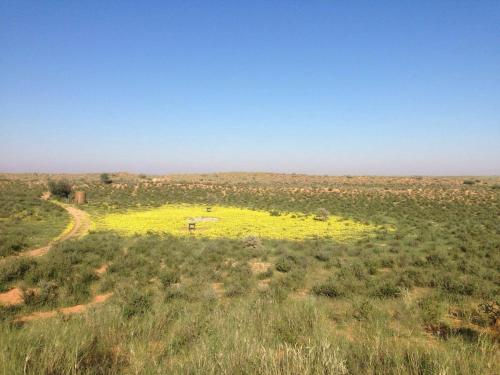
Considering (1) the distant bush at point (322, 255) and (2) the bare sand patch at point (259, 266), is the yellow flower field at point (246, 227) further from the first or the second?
(2) the bare sand patch at point (259, 266)

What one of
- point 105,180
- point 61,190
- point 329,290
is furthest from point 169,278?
point 105,180

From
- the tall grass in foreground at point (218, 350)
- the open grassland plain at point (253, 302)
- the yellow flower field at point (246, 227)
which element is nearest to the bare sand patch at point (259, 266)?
the open grassland plain at point (253, 302)

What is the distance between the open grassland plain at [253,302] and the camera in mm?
3834

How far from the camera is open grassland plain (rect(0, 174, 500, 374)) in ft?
12.6

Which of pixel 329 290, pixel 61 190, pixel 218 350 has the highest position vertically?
pixel 218 350

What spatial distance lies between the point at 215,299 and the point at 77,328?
426cm

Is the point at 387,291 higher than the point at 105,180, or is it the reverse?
the point at 105,180

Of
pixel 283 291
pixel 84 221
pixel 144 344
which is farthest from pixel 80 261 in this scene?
pixel 84 221

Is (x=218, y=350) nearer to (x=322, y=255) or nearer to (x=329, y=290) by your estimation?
(x=329, y=290)

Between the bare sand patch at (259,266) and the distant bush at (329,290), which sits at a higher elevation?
the distant bush at (329,290)

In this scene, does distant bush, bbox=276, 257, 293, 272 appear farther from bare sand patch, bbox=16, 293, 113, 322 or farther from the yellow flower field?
the yellow flower field

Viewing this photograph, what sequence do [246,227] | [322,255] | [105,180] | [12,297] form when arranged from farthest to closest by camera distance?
[105,180], [246,227], [322,255], [12,297]

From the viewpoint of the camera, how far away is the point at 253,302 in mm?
7547

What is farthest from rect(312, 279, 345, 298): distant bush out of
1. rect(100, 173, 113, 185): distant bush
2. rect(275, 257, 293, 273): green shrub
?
rect(100, 173, 113, 185): distant bush
